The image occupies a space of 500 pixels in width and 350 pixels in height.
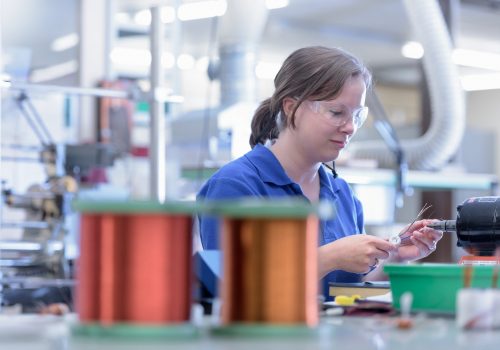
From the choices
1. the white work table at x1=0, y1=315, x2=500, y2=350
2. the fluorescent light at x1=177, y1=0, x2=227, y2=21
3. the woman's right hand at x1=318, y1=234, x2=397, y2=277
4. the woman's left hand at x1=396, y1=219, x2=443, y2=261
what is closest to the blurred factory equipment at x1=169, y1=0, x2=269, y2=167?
the fluorescent light at x1=177, y1=0, x2=227, y2=21

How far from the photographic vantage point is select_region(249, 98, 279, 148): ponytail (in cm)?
252

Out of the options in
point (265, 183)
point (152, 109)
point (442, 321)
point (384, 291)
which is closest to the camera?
point (442, 321)

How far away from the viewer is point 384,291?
1804mm

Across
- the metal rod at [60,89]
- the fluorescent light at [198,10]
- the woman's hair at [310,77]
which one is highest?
the fluorescent light at [198,10]

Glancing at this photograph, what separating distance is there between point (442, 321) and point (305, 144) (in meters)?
1.24

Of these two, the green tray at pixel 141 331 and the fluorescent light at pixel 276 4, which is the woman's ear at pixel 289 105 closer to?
the green tray at pixel 141 331

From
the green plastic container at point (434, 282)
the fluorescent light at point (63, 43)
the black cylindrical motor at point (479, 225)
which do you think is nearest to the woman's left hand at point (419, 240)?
the black cylindrical motor at point (479, 225)

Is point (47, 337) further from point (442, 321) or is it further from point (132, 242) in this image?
point (442, 321)

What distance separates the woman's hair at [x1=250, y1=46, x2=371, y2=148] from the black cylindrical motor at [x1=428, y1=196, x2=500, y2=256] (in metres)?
0.56

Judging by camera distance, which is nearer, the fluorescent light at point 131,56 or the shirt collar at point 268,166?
the shirt collar at point 268,166

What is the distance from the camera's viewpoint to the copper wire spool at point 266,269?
0.94m

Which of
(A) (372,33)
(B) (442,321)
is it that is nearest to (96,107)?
(B) (442,321)

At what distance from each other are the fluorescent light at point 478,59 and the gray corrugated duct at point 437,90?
560cm

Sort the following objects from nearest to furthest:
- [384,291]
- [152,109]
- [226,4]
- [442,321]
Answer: [442,321], [384,291], [152,109], [226,4]
